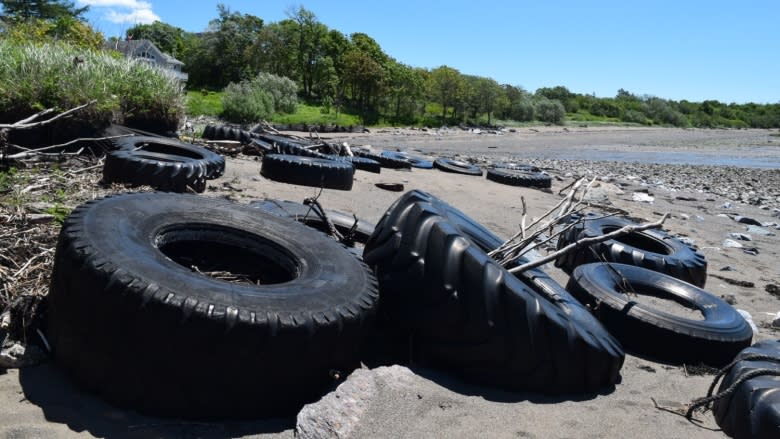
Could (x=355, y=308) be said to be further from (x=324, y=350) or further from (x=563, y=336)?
(x=563, y=336)

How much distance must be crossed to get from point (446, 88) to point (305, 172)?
4326 centimetres

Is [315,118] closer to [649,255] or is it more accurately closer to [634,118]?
[649,255]

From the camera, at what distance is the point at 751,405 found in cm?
297

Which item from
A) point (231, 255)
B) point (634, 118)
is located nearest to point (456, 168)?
point (231, 255)

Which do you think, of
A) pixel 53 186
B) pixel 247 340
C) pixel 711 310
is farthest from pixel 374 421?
pixel 53 186

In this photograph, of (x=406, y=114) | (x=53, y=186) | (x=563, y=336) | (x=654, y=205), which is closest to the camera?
(x=563, y=336)

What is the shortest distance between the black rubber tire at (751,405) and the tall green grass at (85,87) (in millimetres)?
7199


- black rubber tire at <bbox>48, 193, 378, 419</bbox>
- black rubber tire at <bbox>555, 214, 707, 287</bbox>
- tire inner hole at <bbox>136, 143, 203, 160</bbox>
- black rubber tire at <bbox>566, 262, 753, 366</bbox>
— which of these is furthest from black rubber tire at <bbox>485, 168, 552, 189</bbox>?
black rubber tire at <bbox>48, 193, 378, 419</bbox>

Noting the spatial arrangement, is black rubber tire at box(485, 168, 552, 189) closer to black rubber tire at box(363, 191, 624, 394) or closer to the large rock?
black rubber tire at box(363, 191, 624, 394)

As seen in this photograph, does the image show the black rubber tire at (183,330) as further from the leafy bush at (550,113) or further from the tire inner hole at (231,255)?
the leafy bush at (550,113)

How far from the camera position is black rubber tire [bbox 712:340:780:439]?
2857mm

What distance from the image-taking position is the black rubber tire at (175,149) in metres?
7.82

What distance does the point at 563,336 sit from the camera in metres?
3.39

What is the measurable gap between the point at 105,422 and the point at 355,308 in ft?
4.06
